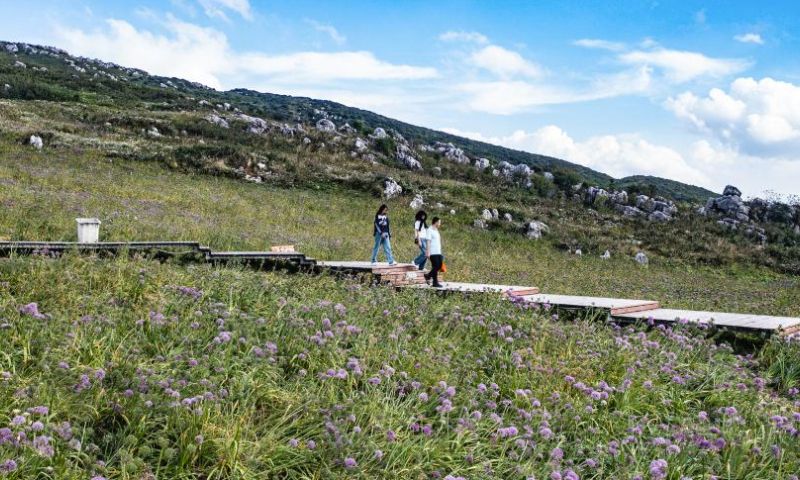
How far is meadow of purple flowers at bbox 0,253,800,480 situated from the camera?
12.2ft

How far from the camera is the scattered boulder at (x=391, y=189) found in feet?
119

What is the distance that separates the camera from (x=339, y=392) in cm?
482

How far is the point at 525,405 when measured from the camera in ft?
17.0

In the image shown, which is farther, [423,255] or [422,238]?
[423,255]

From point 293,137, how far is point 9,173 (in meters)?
30.6

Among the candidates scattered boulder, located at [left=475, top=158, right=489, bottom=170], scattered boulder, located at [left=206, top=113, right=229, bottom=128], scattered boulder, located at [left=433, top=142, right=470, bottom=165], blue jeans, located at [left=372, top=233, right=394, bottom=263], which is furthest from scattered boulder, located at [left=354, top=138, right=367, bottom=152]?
blue jeans, located at [left=372, top=233, right=394, bottom=263]

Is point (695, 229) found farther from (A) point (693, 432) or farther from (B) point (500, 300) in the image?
(A) point (693, 432)

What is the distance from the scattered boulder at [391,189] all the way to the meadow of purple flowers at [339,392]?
28.8 meters

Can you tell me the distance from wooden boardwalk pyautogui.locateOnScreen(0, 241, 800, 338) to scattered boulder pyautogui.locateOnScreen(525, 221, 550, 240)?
19.9 metres

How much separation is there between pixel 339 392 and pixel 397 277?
7.15m

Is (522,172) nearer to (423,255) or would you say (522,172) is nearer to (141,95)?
(423,255)

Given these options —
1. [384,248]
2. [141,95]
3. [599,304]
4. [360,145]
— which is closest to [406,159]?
[360,145]

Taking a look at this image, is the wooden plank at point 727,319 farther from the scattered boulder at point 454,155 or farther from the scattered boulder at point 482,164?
the scattered boulder at point 454,155

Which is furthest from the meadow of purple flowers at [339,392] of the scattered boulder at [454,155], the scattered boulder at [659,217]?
the scattered boulder at [454,155]
